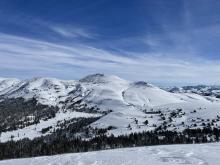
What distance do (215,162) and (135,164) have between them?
12.7m

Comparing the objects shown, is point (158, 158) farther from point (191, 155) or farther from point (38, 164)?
point (38, 164)

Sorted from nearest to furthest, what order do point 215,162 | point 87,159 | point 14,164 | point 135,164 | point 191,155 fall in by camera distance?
point 215,162 → point 135,164 → point 191,155 → point 87,159 → point 14,164

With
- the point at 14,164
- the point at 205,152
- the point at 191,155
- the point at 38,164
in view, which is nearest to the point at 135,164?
the point at 191,155

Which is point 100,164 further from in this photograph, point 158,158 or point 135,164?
point 158,158

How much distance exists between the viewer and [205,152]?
204 ft

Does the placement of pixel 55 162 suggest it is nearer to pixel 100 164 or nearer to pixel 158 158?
pixel 100 164

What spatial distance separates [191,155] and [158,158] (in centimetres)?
577

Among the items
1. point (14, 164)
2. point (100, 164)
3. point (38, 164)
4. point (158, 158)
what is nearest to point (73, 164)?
point (100, 164)

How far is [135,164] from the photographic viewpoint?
55656 millimetres

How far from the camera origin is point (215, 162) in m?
50.8

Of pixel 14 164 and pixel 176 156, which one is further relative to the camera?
pixel 14 164

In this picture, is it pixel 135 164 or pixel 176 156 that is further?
pixel 176 156

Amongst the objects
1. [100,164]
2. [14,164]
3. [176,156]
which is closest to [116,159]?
[100,164]

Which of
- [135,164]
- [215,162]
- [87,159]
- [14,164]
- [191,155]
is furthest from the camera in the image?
[14,164]
